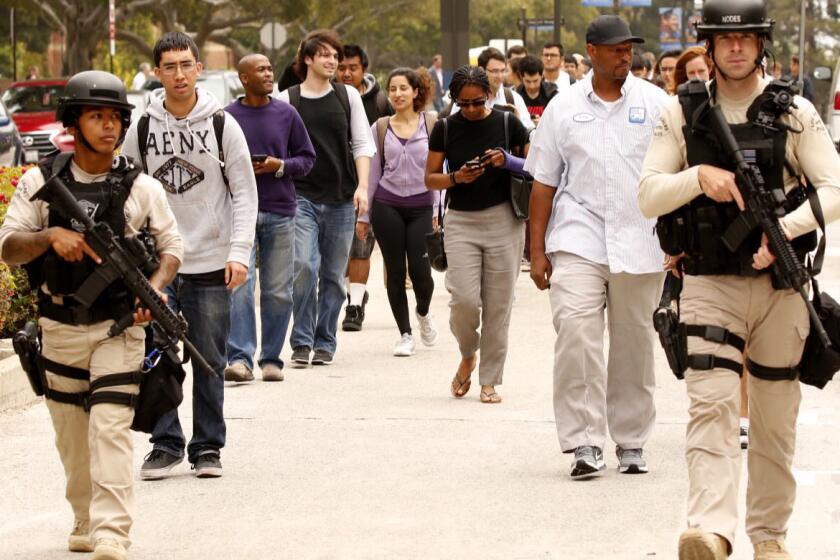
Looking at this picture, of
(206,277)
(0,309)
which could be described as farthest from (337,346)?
(206,277)

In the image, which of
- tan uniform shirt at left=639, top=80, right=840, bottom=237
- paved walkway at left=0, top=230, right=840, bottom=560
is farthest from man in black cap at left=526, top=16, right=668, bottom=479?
tan uniform shirt at left=639, top=80, right=840, bottom=237

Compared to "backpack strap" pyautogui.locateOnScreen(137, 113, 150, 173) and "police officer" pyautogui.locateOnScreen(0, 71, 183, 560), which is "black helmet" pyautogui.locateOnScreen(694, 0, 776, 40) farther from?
"backpack strap" pyautogui.locateOnScreen(137, 113, 150, 173)

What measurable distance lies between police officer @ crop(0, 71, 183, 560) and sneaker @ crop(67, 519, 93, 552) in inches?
1.8

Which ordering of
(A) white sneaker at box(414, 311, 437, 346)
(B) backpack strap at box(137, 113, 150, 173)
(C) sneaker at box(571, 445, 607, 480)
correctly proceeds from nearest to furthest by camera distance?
(C) sneaker at box(571, 445, 607, 480), (B) backpack strap at box(137, 113, 150, 173), (A) white sneaker at box(414, 311, 437, 346)

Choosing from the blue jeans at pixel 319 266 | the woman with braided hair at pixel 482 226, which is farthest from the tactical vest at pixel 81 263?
the blue jeans at pixel 319 266

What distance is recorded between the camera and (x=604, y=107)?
764 centimetres

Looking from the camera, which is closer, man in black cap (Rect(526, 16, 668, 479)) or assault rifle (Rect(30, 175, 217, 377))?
assault rifle (Rect(30, 175, 217, 377))

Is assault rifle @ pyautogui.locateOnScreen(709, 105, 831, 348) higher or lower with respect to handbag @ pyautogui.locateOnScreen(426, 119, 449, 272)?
higher

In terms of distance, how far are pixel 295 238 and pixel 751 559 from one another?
5.37 metres

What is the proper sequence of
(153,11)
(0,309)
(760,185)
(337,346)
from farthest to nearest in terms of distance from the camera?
1. (153,11)
2. (337,346)
3. (0,309)
4. (760,185)

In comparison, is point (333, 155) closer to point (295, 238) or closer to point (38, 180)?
point (295, 238)

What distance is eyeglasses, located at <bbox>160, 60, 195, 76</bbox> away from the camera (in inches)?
308

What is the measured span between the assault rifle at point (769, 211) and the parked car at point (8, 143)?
64.7 ft

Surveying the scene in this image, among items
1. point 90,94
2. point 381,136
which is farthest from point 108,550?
point 381,136
